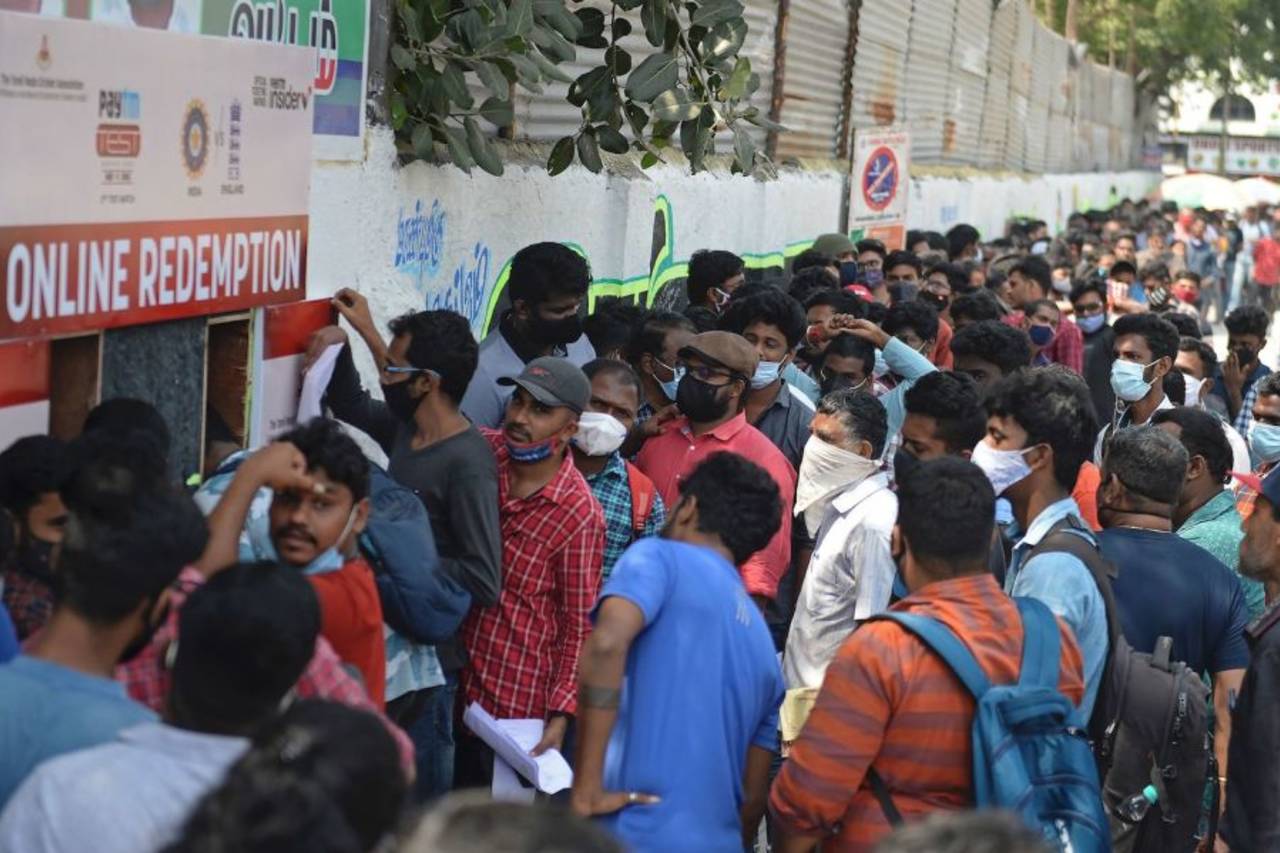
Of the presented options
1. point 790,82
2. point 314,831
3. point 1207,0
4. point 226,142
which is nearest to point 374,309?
point 226,142

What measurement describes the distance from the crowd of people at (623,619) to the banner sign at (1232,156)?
5549 cm

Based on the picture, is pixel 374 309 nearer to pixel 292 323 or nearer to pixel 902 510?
pixel 292 323

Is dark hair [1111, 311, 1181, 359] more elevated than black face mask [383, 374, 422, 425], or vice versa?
dark hair [1111, 311, 1181, 359]

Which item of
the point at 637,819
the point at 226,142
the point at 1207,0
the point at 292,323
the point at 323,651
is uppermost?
the point at 1207,0


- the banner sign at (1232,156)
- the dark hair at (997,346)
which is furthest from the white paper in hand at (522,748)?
the banner sign at (1232,156)

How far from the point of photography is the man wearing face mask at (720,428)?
608cm

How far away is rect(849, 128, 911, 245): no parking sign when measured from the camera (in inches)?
612

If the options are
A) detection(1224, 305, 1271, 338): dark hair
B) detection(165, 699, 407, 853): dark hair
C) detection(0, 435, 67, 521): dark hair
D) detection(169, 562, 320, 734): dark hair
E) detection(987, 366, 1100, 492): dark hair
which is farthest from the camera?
detection(1224, 305, 1271, 338): dark hair

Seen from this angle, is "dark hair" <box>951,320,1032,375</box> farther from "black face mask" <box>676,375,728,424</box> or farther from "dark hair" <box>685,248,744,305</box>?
"black face mask" <box>676,375,728,424</box>

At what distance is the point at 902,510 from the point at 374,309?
287 centimetres

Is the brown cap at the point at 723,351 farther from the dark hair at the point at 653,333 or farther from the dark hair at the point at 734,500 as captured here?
the dark hair at the point at 734,500

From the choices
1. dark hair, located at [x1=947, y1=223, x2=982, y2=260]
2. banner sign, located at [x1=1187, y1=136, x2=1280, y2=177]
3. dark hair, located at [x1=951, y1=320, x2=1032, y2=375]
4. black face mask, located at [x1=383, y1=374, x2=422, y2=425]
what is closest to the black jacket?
black face mask, located at [x1=383, y1=374, x2=422, y2=425]

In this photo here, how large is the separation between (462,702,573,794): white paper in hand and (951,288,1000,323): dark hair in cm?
577

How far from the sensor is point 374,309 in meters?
6.64
